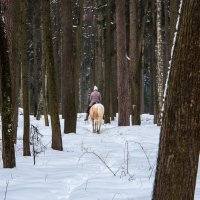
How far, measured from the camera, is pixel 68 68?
15.0 meters

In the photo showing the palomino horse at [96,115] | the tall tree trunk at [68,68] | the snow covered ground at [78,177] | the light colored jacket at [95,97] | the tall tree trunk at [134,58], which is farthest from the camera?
the tall tree trunk at [134,58]

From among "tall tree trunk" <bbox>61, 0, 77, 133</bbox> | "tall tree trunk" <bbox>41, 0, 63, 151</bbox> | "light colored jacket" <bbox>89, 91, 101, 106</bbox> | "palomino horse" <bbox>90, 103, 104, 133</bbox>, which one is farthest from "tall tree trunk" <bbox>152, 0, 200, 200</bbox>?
"light colored jacket" <bbox>89, 91, 101, 106</bbox>

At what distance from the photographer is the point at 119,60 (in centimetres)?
1728

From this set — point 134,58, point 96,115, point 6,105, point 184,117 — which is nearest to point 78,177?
point 6,105

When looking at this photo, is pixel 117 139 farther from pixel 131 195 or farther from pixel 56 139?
pixel 131 195

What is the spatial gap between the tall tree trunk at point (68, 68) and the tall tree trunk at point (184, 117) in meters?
11.1

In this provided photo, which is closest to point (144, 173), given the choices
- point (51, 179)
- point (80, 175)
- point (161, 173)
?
point (80, 175)

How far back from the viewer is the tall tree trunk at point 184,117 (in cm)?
377

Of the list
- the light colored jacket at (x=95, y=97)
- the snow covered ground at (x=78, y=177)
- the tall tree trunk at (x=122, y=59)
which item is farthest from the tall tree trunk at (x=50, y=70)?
the light colored jacket at (x=95, y=97)

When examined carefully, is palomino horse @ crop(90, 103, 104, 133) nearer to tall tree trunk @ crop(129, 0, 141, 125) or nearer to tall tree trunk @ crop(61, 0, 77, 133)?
tall tree trunk @ crop(129, 0, 141, 125)

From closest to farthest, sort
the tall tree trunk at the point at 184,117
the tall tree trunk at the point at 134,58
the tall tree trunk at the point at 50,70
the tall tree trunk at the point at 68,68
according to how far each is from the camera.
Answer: the tall tree trunk at the point at 184,117 < the tall tree trunk at the point at 50,70 < the tall tree trunk at the point at 68,68 < the tall tree trunk at the point at 134,58

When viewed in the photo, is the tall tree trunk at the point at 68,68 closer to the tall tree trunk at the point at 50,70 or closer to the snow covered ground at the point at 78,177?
the tall tree trunk at the point at 50,70

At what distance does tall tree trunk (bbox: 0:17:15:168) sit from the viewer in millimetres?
6992

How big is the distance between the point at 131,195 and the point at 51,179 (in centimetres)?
159
